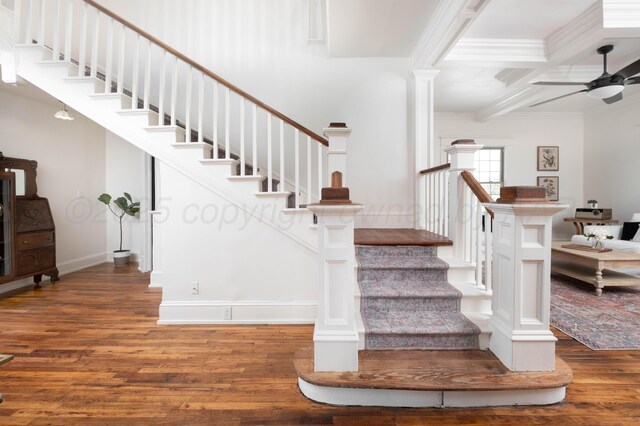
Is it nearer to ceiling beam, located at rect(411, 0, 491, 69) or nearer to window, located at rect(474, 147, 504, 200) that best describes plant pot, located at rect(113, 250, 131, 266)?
ceiling beam, located at rect(411, 0, 491, 69)

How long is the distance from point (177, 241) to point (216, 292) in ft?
2.04

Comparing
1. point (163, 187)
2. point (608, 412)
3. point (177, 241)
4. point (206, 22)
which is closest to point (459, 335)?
point (608, 412)

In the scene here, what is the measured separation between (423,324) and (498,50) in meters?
3.27

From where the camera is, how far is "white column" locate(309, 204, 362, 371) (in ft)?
6.33

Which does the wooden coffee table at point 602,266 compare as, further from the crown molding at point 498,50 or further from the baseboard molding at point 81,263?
the baseboard molding at point 81,263

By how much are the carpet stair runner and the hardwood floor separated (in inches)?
16.9

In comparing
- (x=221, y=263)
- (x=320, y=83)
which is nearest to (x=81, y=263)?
(x=221, y=263)

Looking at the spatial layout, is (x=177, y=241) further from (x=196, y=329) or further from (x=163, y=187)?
(x=196, y=329)

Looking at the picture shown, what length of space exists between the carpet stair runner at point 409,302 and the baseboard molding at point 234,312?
86cm

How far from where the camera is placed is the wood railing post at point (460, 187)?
2.82 metres

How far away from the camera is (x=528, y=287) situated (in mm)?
1938

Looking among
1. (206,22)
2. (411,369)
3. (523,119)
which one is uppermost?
(206,22)

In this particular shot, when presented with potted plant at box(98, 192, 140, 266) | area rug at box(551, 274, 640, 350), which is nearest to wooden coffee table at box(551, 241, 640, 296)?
area rug at box(551, 274, 640, 350)

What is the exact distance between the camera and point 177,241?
3.17 metres
